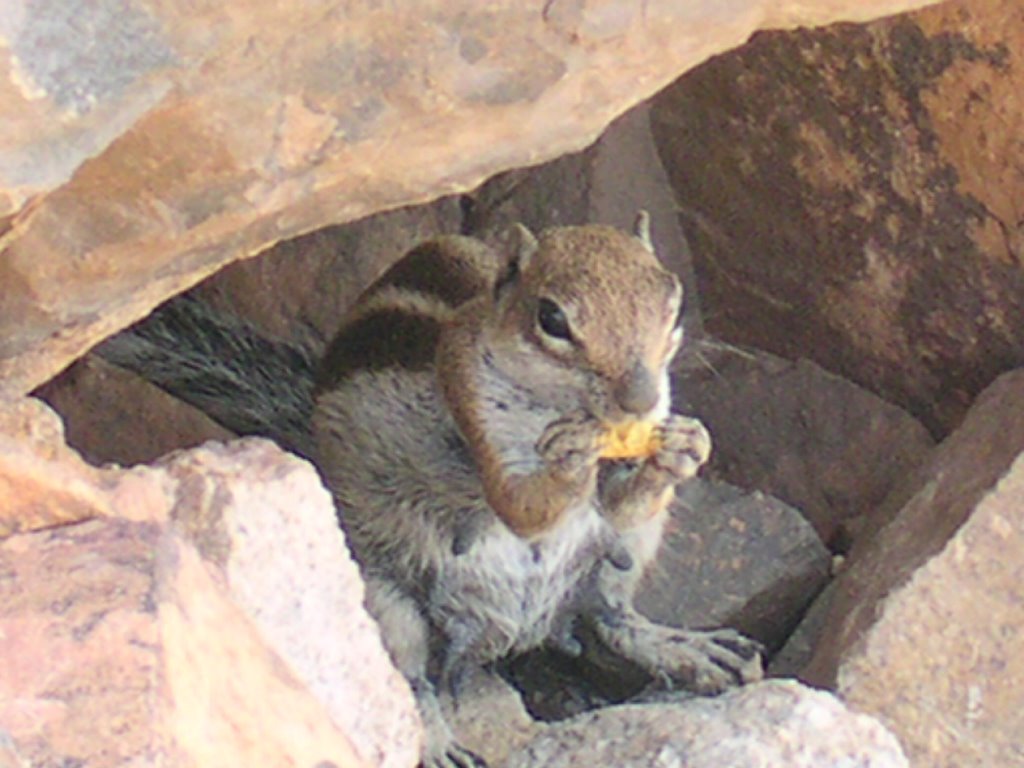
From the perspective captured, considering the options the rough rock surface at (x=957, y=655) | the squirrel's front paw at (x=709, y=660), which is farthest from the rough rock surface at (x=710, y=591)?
the rough rock surface at (x=957, y=655)

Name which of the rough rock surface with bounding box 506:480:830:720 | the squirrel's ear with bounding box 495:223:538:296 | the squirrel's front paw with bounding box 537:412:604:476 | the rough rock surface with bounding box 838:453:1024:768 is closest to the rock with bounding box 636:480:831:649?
the rough rock surface with bounding box 506:480:830:720

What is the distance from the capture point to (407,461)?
13.6 ft

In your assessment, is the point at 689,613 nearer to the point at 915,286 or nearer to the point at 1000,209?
the point at 915,286

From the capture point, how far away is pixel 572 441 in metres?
3.60

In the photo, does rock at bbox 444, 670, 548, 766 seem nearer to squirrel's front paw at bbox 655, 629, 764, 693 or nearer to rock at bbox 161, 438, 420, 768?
squirrel's front paw at bbox 655, 629, 764, 693

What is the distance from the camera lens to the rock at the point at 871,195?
4.03 meters

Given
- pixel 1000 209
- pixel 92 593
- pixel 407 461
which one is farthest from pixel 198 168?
pixel 1000 209

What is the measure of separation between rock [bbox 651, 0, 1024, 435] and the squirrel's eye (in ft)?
3.67

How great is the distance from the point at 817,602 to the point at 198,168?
7.93 ft

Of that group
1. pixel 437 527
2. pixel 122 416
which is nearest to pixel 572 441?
pixel 437 527

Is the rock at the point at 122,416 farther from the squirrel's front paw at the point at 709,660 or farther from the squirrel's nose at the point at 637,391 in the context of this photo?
the squirrel's nose at the point at 637,391

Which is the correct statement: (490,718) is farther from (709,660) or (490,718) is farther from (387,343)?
(387,343)

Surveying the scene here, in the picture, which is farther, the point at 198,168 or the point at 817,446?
the point at 817,446

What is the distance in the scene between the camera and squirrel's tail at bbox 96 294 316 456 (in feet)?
14.7
